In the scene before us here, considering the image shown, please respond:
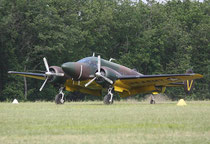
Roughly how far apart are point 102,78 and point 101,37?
30560mm

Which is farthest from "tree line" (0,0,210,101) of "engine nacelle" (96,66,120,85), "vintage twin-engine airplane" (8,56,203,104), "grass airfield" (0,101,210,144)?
"grass airfield" (0,101,210,144)

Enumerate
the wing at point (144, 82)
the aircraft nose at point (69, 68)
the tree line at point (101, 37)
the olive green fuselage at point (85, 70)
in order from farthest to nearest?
1. the tree line at point (101, 37)
2. the wing at point (144, 82)
3. the olive green fuselage at point (85, 70)
4. the aircraft nose at point (69, 68)

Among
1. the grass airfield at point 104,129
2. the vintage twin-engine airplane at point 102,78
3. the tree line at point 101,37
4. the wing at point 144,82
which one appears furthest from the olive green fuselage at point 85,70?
the tree line at point 101,37

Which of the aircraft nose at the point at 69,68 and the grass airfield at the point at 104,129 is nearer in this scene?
the grass airfield at the point at 104,129

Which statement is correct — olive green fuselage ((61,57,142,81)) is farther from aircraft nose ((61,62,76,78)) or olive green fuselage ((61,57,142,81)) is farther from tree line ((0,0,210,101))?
tree line ((0,0,210,101))

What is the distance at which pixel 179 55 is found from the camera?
5828cm

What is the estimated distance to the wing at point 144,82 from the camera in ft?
85.6

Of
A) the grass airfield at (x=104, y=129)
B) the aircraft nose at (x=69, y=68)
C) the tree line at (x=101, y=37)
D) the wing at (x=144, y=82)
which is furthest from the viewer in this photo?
the tree line at (x=101, y=37)

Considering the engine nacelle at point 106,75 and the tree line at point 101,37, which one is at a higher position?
the tree line at point 101,37

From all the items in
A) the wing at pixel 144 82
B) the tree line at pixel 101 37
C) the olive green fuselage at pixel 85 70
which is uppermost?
the tree line at pixel 101 37

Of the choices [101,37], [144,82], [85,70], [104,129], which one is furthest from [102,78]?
[101,37]

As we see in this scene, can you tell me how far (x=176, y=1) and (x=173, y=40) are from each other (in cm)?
1659

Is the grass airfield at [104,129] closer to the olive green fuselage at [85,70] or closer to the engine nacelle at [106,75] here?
the olive green fuselage at [85,70]

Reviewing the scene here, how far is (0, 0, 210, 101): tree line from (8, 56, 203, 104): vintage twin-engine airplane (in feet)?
61.7
